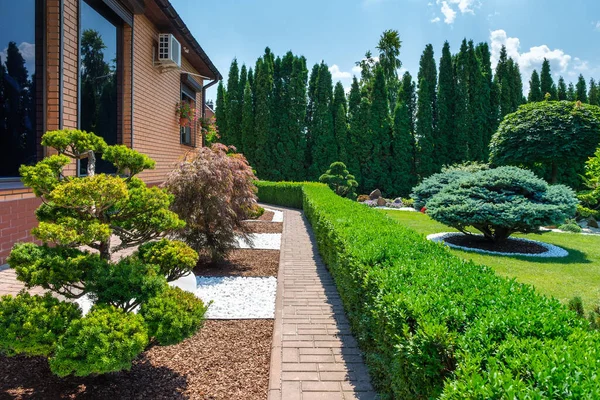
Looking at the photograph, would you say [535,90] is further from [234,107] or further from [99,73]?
[99,73]

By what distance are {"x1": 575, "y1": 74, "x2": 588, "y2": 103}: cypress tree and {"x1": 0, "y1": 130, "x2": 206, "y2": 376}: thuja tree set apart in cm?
3768

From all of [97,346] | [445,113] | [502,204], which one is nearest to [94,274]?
[97,346]

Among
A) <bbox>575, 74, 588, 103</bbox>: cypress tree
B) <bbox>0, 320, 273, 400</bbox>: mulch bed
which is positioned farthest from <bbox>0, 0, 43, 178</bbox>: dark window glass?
<bbox>575, 74, 588, 103</bbox>: cypress tree

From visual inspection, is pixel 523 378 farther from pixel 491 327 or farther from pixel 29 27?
pixel 29 27

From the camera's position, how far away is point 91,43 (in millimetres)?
6895

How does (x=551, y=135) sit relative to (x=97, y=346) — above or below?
above

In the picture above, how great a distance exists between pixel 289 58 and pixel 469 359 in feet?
89.7

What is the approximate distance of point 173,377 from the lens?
309 cm

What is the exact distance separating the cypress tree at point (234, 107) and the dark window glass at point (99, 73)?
19452 mm

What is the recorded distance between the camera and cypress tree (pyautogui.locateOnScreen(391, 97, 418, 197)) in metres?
25.9

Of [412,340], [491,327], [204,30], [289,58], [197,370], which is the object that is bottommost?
[197,370]

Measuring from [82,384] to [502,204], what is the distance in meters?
9.05

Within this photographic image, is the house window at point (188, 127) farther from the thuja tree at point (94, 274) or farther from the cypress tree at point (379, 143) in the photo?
the cypress tree at point (379, 143)

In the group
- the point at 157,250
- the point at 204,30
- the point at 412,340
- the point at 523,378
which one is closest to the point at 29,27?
the point at 157,250
